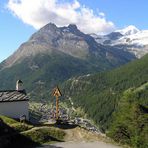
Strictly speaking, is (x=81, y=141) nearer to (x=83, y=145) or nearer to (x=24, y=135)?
(x=83, y=145)

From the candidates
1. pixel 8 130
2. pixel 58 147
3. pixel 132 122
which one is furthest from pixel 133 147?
pixel 132 122

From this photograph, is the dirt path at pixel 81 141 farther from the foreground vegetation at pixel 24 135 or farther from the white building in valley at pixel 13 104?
the white building in valley at pixel 13 104

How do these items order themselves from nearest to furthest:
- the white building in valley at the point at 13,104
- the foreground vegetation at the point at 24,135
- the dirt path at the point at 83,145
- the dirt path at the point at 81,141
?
the foreground vegetation at the point at 24,135 → the dirt path at the point at 83,145 → the dirt path at the point at 81,141 → the white building in valley at the point at 13,104

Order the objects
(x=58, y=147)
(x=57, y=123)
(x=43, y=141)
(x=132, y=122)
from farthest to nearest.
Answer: (x=132, y=122) → (x=57, y=123) → (x=43, y=141) → (x=58, y=147)

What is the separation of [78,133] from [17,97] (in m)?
12.9

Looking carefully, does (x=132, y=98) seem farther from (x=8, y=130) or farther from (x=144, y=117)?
(x=8, y=130)

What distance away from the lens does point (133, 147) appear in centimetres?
4991

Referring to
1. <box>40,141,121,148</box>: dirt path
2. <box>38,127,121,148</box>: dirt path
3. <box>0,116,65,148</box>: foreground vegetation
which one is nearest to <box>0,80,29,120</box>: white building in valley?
<box>0,116,65,148</box>: foreground vegetation

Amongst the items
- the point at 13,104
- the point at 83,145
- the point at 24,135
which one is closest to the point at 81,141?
the point at 83,145

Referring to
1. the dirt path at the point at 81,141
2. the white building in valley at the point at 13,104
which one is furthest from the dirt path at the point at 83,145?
the white building in valley at the point at 13,104

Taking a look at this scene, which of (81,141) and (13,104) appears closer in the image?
(81,141)

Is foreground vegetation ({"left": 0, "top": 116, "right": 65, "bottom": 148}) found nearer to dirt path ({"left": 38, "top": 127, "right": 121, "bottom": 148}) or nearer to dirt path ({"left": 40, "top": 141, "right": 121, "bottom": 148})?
dirt path ({"left": 38, "top": 127, "right": 121, "bottom": 148})

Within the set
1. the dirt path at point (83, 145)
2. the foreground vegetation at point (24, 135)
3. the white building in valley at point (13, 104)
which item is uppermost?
the white building in valley at point (13, 104)

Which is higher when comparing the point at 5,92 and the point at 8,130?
the point at 5,92
